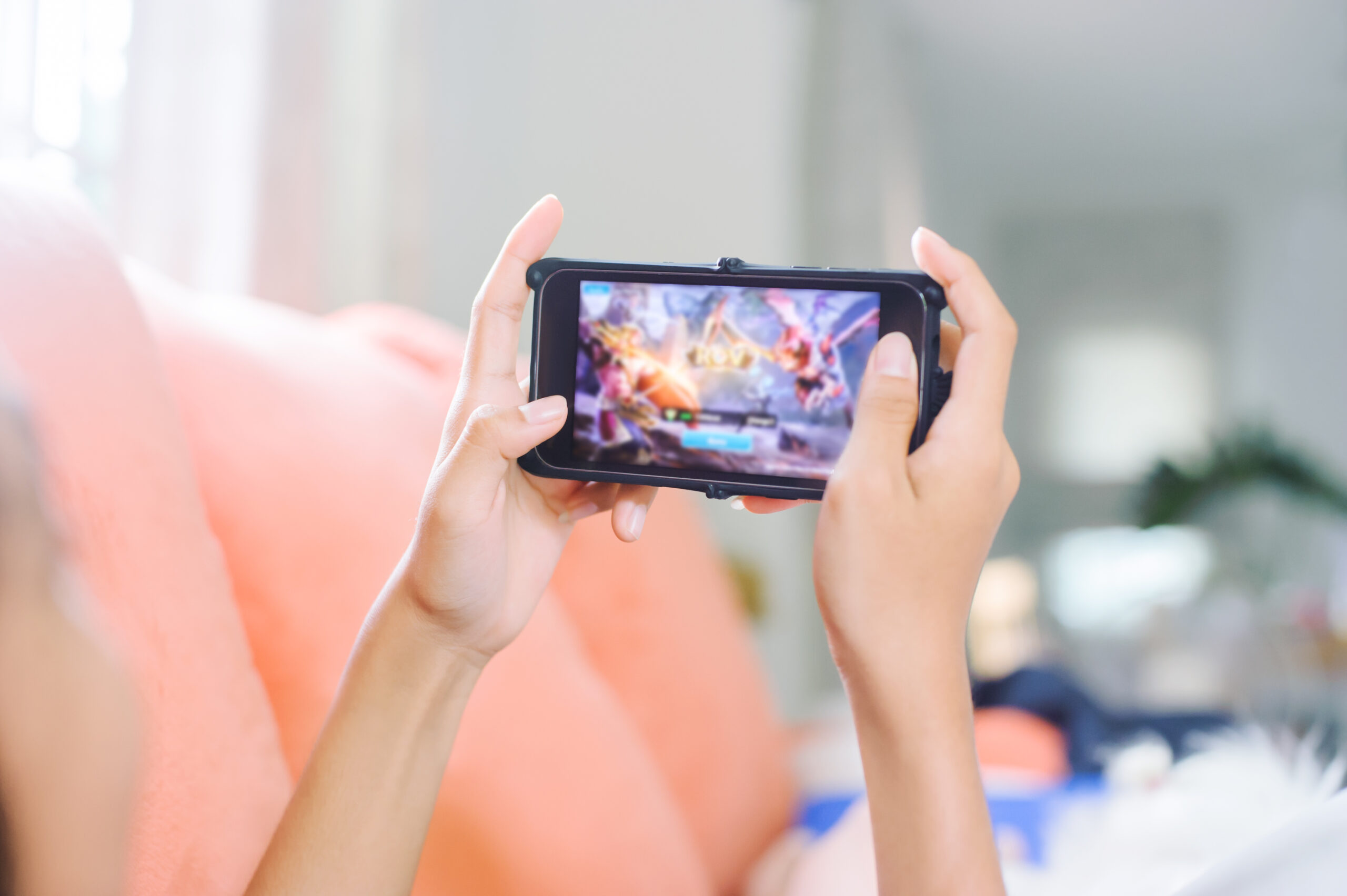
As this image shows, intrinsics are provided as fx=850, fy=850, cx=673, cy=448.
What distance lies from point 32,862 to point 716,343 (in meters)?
0.40

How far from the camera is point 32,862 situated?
181 mm

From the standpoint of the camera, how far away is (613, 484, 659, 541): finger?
1.75 ft

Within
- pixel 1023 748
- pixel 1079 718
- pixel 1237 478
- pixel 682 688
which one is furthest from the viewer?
pixel 1237 478

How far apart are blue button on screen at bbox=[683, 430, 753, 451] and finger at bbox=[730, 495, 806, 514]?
3 centimetres

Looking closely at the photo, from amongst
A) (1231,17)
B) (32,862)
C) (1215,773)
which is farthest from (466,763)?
(1231,17)

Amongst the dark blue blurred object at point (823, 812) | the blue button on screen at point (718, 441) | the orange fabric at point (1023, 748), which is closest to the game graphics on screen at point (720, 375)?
the blue button on screen at point (718, 441)

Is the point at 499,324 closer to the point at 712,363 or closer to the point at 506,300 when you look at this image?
the point at 506,300

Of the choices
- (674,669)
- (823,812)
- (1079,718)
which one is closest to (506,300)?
(674,669)

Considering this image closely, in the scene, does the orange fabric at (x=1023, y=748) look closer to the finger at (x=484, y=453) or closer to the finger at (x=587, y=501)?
the finger at (x=587, y=501)

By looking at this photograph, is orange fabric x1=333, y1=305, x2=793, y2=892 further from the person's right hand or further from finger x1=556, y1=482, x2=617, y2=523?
the person's right hand

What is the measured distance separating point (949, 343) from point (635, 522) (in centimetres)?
22

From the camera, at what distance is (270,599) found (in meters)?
0.55

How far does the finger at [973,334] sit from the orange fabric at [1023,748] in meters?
0.86

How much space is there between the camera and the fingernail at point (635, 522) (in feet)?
1.75
